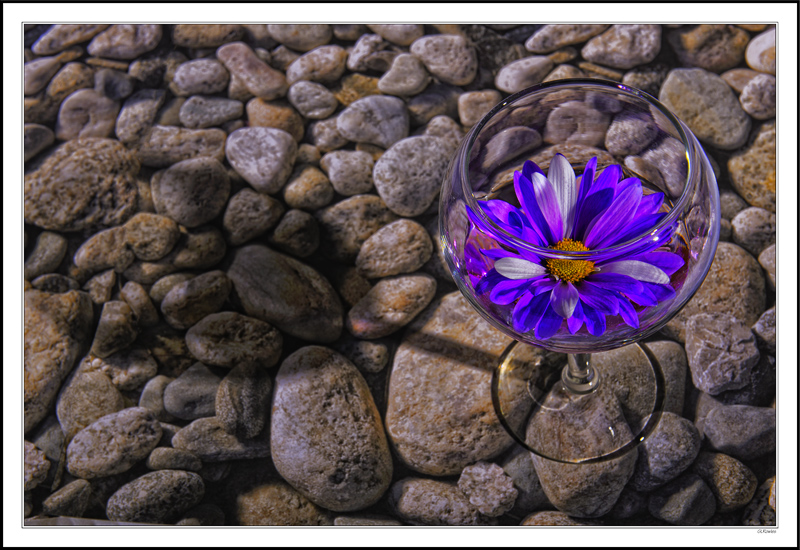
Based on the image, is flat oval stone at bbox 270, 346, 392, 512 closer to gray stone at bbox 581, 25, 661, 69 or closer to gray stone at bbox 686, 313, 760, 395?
gray stone at bbox 686, 313, 760, 395

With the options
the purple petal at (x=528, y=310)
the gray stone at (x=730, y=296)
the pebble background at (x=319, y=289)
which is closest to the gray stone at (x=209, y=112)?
the pebble background at (x=319, y=289)

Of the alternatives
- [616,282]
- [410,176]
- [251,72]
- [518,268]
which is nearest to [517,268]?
[518,268]

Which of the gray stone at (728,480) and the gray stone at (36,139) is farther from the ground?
the gray stone at (36,139)

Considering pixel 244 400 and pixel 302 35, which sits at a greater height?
pixel 302 35

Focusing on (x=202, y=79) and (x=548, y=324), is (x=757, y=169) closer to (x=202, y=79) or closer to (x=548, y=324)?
(x=548, y=324)

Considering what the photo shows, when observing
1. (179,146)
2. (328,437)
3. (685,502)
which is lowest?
(685,502)

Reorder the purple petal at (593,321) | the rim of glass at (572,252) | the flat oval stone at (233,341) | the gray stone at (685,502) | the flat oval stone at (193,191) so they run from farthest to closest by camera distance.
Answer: the flat oval stone at (193,191)
the flat oval stone at (233,341)
the gray stone at (685,502)
the purple petal at (593,321)
the rim of glass at (572,252)

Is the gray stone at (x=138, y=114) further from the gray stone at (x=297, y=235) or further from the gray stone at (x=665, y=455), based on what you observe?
the gray stone at (x=665, y=455)
